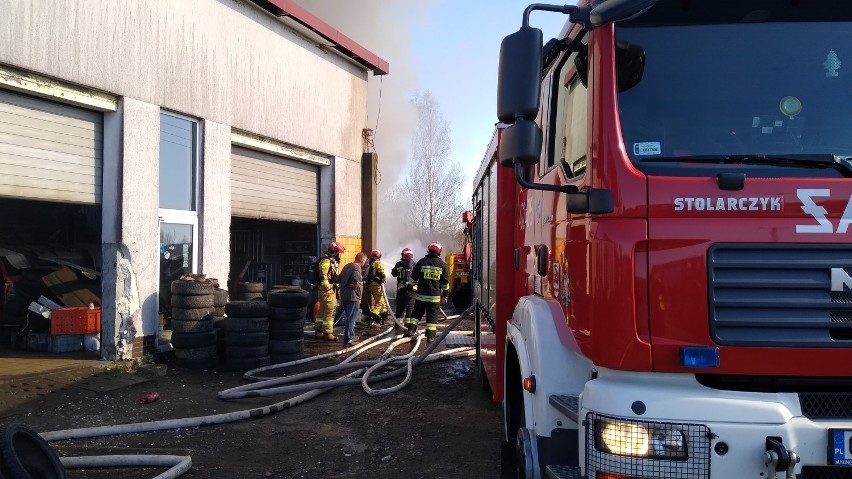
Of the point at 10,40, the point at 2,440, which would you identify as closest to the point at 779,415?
the point at 2,440

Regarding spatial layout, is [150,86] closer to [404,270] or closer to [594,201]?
[404,270]

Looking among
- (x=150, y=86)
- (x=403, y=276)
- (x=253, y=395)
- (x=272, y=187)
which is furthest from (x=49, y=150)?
(x=403, y=276)

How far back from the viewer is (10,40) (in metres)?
7.01

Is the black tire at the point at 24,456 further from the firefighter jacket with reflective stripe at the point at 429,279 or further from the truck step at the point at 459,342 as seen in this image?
the firefighter jacket with reflective stripe at the point at 429,279

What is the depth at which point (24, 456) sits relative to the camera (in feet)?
12.8

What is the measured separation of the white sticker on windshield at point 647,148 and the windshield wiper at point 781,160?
1.3 inches

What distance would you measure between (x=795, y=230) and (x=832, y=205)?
0.52 ft

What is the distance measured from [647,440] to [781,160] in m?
1.19

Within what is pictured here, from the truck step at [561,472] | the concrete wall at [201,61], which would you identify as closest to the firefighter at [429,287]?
the concrete wall at [201,61]

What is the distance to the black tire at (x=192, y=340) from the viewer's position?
840 cm

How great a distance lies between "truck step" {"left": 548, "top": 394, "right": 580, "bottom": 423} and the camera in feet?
8.37

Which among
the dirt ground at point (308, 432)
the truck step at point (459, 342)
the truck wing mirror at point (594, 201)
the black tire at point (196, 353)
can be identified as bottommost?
the dirt ground at point (308, 432)

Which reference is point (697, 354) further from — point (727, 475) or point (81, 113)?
point (81, 113)

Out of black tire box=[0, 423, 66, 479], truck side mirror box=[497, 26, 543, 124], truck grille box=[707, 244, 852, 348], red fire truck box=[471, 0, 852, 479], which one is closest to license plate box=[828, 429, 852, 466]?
red fire truck box=[471, 0, 852, 479]
